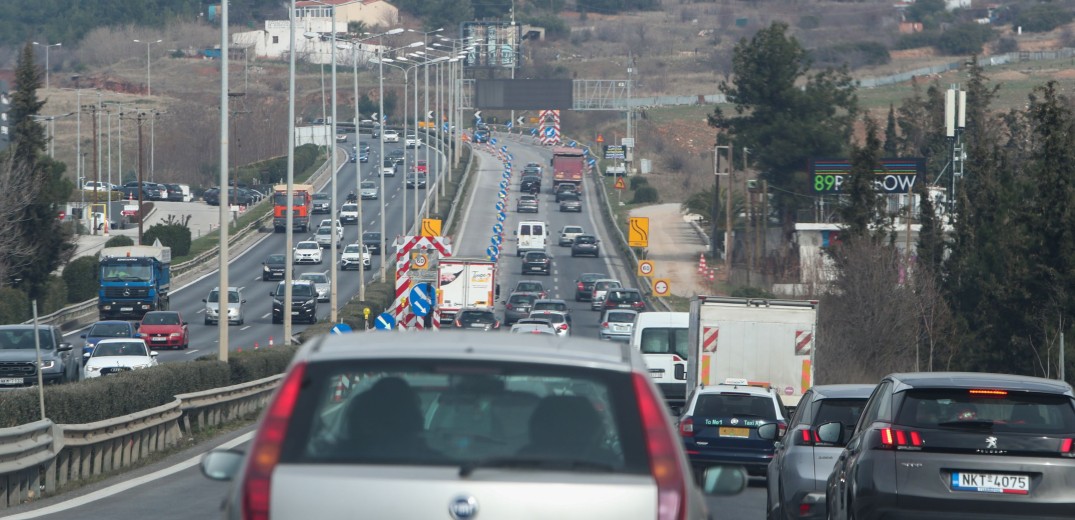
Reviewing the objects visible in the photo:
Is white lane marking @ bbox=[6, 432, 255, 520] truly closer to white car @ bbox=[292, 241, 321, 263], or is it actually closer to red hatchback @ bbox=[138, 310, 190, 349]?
red hatchback @ bbox=[138, 310, 190, 349]

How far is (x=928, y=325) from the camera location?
46062 millimetres

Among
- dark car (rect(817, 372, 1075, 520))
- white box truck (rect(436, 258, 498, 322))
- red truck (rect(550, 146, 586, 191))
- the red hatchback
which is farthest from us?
red truck (rect(550, 146, 586, 191))

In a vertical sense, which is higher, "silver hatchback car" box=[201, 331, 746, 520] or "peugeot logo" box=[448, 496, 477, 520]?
"silver hatchback car" box=[201, 331, 746, 520]

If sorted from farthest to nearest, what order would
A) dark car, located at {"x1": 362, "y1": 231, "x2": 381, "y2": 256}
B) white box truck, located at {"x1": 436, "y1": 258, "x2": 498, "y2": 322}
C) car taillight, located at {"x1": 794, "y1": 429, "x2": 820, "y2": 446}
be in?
1. dark car, located at {"x1": 362, "y1": 231, "x2": 381, "y2": 256}
2. white box truck, located at {"x1": 436, "y1": 258, "x2": 498, "y2": 322}
3. car taillight, located at {"x1": 794, "y1": 429, "x2": 820, "y2": 446}

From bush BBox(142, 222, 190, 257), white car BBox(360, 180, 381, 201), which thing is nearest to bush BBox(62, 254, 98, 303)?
bush BBox(142, 222, 190, 257)

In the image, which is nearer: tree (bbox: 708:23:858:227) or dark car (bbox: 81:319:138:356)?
dark car (bbox: 81:319:138:356)

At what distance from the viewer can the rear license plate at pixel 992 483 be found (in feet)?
33.4

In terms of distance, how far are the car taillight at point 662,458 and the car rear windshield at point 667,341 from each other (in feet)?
93.7

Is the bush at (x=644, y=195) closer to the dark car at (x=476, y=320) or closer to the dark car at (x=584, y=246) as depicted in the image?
the dark car at (x=584, y=246)

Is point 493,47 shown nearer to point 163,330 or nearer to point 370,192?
point 370,192

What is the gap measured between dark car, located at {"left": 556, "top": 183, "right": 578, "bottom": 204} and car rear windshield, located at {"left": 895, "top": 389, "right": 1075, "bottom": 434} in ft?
306

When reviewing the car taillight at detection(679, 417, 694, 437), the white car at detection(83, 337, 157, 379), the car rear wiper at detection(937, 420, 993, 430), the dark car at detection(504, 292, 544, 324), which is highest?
the car rear wiper at detection(937, 420, 993, 430)

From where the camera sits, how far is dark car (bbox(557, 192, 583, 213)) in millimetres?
101750

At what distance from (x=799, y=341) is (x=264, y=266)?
50.4 m
